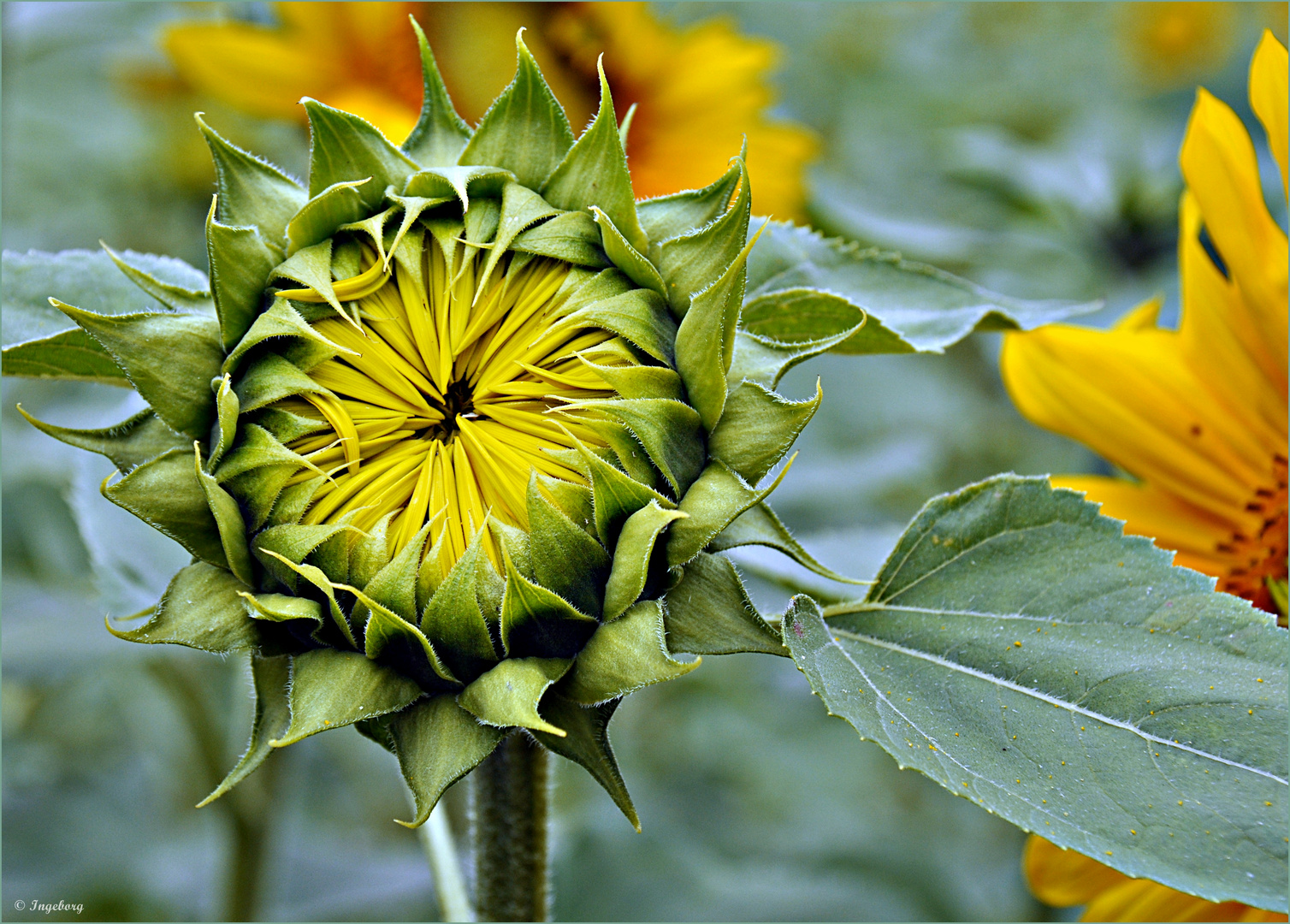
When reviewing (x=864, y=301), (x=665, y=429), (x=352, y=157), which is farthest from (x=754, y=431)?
(x=352, y=157)

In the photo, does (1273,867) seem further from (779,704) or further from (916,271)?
(779,704)

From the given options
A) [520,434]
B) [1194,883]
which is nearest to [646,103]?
[520,434]

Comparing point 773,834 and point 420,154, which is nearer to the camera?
point 420,154

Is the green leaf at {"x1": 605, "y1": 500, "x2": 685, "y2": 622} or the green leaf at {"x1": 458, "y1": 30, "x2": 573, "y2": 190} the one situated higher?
the green leaf at {"x1": 458, "y1": 30, "x2": 573, "y2": 190}

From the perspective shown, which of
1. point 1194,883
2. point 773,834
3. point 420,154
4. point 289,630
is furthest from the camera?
point 773,834

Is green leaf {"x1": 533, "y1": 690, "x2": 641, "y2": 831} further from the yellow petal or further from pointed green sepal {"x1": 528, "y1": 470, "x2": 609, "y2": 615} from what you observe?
the yellow petal

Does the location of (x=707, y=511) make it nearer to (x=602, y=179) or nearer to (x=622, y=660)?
(x=622, y=660)

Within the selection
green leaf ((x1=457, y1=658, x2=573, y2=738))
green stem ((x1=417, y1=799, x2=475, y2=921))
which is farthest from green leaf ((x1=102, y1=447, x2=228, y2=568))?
green stem ((x1=417, y1=799, x2=475, y2=921))
